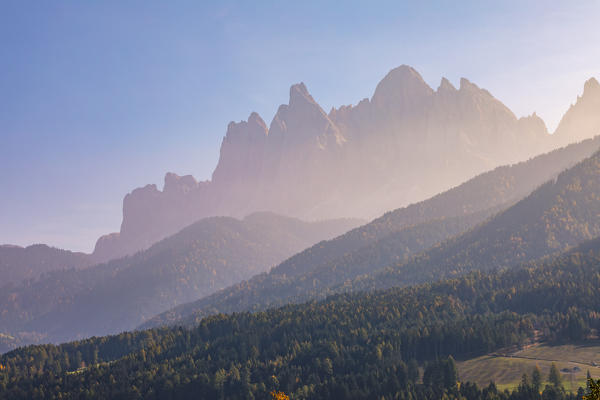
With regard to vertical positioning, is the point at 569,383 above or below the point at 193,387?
below

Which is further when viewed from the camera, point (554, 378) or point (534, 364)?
point (534, 364)

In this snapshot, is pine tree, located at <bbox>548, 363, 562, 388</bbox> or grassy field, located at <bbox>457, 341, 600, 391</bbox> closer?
pine tree, located at <bbox>548, 363, 562, 388</bbox>

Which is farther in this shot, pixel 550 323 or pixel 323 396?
pixel 550 323

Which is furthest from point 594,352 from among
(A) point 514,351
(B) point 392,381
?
(B) point 392,381

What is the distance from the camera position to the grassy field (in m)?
148

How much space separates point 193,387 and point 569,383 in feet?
397

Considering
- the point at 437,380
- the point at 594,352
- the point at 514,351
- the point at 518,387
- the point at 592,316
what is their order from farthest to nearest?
1. the point at 592,316
2. the point at 514,351
3. the point at 594,352
4. the point at 437,380
5. the point at 518,387

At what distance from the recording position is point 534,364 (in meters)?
161

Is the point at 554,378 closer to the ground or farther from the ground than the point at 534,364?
farther from the ground

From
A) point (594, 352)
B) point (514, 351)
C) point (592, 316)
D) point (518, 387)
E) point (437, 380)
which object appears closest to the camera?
point (518, 387)

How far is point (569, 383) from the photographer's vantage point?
14212 cm

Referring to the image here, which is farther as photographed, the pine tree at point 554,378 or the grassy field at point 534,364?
the grassy field at point 534,364

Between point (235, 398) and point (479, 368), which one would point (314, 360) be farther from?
point (479, 368)

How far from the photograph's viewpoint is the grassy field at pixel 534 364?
485 ft
